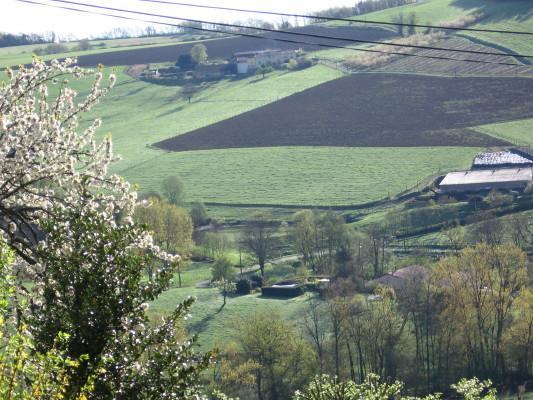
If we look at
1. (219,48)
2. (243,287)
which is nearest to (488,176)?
(243,287)

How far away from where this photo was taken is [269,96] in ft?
473

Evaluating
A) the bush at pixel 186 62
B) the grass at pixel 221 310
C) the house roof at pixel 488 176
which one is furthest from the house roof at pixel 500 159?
the bush at pixel 186 62

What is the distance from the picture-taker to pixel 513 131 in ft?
381

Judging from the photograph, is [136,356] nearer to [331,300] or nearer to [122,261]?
[122,261]

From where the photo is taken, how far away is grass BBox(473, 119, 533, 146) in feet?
371

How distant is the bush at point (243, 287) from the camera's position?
7856 cm

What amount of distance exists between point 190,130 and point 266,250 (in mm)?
44672

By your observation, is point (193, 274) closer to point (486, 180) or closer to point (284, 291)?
point (284, 291)

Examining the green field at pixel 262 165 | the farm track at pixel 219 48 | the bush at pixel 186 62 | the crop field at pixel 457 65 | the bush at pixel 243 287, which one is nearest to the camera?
the bush at pixel 243 287

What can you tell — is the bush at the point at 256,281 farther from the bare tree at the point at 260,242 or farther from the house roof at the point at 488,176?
the house roof at the point at 488,176

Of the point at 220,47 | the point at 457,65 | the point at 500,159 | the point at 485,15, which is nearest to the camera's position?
the point at 500,159

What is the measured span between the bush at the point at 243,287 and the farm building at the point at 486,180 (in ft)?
93.8

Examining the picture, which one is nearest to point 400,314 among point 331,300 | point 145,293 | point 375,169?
point 331,300

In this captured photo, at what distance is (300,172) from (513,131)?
22.7 m
